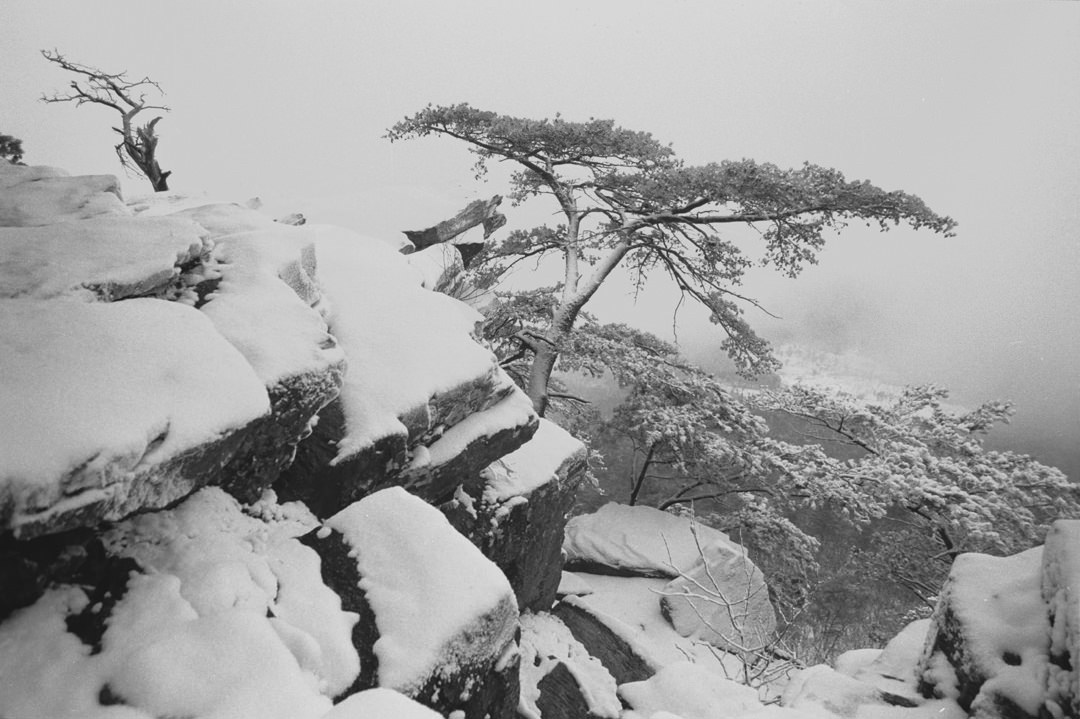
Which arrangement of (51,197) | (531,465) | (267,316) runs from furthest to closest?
(531,465) < (51,197) < (267,316)

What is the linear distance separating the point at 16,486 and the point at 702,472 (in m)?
10.4

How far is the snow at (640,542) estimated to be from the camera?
8945 mm

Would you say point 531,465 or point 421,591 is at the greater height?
point 421,591

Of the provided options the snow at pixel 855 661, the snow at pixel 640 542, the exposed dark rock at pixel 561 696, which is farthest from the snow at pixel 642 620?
the snow at pixel 855 661

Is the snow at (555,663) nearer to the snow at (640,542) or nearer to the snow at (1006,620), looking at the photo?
the snow at (640,542)

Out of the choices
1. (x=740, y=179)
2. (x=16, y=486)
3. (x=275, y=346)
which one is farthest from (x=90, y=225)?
(x=740, y=179)

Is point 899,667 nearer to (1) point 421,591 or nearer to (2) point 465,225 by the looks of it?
(1) point 421,591

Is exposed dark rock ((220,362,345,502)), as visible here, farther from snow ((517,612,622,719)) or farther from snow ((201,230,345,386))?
snow ((517,612,622,719))

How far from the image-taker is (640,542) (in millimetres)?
9438

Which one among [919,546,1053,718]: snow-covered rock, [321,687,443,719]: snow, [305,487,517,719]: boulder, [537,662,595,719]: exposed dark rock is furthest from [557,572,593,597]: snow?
[321,687,443,719]: snow

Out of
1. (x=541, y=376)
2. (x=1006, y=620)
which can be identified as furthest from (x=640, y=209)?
(x=1006, y=620)

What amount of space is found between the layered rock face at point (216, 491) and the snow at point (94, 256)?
2 cm

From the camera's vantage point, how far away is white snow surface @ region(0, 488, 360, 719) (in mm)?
1789

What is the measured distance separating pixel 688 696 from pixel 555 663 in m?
2.53
